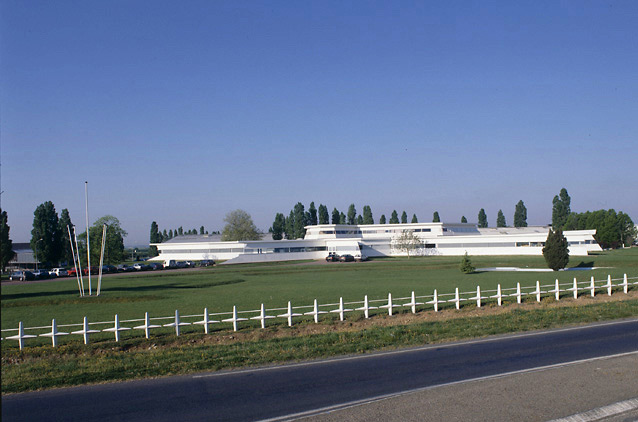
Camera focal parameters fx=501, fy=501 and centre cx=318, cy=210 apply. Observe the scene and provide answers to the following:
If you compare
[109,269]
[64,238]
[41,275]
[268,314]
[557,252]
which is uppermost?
[64,238]

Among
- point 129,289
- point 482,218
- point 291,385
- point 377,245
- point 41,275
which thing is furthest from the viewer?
point 482,218

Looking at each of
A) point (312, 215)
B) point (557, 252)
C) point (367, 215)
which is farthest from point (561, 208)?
point (557, 252)

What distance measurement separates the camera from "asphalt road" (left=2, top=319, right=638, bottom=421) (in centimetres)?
944

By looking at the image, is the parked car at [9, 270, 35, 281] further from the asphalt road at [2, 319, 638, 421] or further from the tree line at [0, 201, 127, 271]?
the asphalt road at [2, 319, 638, 421]

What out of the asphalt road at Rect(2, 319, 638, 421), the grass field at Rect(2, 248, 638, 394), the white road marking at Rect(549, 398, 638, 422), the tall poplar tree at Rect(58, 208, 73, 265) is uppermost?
the tall poplar tree at Rect(58, 208, 73, 265)

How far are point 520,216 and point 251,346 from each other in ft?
530

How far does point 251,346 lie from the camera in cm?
1652

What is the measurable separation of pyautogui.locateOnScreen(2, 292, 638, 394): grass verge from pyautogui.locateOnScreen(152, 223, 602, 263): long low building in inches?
2783

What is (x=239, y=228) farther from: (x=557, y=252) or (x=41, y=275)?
(x=557, y=252)

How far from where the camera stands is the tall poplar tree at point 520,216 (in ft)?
532

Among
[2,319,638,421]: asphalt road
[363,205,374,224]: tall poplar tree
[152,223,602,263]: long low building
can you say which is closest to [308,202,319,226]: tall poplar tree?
[363,205,374,224]: tall poplar tree

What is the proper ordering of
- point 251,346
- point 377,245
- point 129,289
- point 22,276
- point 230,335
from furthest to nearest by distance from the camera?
point 377,245 → point 22,276 → point 129,289 → point 230,335 → point 251,346

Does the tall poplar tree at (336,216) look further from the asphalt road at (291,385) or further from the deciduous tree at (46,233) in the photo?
the asphalt road at (291,385)

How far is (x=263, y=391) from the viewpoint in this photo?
424 inches
